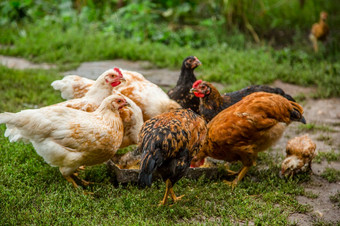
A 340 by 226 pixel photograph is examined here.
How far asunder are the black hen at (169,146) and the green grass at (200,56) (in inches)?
135

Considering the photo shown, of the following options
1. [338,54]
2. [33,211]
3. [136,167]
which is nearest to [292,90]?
[338,54]

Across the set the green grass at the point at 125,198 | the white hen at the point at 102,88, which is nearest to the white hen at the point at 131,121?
the white hen at the point at 102,88

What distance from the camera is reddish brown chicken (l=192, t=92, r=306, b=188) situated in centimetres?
447

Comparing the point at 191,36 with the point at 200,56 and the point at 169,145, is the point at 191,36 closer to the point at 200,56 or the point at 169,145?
the point at 200,56

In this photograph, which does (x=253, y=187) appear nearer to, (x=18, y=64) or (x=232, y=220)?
(x=232, y=220)

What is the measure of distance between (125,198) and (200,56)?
5.26 metres

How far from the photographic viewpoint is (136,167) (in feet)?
15.8

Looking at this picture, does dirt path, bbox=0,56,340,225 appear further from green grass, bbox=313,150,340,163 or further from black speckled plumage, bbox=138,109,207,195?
black speckled plumage, bbox=138,109,207,195

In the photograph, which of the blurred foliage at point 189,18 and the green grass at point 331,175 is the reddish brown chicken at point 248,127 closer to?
the green grass at point 331,175

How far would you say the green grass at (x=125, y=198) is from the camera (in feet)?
12.4

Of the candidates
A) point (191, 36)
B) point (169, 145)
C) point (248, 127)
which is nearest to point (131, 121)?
point (169, 145)

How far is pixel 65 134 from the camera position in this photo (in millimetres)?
4109

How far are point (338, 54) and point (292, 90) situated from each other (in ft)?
7.75

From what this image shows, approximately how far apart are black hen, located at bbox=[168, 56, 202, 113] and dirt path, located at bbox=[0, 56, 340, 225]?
137 centimetres
